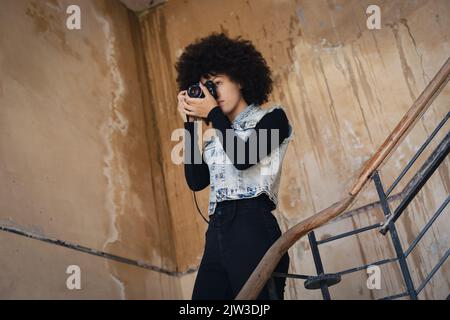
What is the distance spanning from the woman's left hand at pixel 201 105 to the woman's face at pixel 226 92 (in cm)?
6

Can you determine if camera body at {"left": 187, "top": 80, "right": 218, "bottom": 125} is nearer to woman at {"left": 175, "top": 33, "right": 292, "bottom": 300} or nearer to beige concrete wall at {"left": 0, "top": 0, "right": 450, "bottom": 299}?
woman at {"left": 175, "top": 33, "right": 292, "bottom": 300}

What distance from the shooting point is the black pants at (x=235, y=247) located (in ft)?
5.81

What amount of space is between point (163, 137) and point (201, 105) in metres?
2.47

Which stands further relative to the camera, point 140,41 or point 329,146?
point 140,41

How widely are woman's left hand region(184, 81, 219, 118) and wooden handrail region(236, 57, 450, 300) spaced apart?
0.49 m

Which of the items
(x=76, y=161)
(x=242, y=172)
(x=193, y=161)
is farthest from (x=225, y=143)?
(x=76, y=161)

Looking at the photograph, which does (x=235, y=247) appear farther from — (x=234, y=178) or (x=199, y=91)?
(x=199, y=91)

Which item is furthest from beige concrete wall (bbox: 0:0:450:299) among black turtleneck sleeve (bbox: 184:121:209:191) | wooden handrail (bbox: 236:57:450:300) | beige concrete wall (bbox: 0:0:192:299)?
wooden handrail (bbox: 236:57:450:300)

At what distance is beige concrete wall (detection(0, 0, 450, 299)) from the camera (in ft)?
10.6

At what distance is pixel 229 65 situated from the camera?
7.41 ft
